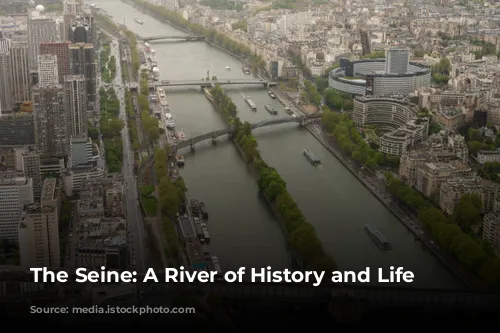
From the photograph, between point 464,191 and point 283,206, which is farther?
point 464,191

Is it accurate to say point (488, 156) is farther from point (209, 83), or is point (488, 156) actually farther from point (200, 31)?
point (200, 31)

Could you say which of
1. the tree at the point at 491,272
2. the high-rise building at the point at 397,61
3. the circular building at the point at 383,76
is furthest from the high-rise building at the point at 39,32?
the tree at the point at 491,272

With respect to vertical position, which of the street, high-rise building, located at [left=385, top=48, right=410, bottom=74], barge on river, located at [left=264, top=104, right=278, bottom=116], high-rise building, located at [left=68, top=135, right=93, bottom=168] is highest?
high-rise building, located at [left=385, top=48, right=410, bottom=74]

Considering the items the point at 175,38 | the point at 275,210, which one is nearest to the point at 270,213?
the point at 275,210

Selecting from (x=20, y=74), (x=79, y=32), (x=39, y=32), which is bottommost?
(x=20, y=74)

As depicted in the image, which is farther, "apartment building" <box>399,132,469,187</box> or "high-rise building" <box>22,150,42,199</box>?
"apartment building" <box>399,132,469,187</box>

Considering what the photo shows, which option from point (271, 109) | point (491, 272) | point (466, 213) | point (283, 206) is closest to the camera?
point (491, 272)

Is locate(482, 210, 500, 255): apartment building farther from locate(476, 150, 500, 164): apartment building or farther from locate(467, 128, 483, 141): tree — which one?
locate(467, 128, 483, 141): tree

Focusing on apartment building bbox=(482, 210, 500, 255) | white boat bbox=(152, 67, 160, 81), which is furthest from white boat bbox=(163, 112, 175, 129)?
apartment building bbox=(482, 210, 500, 255)
